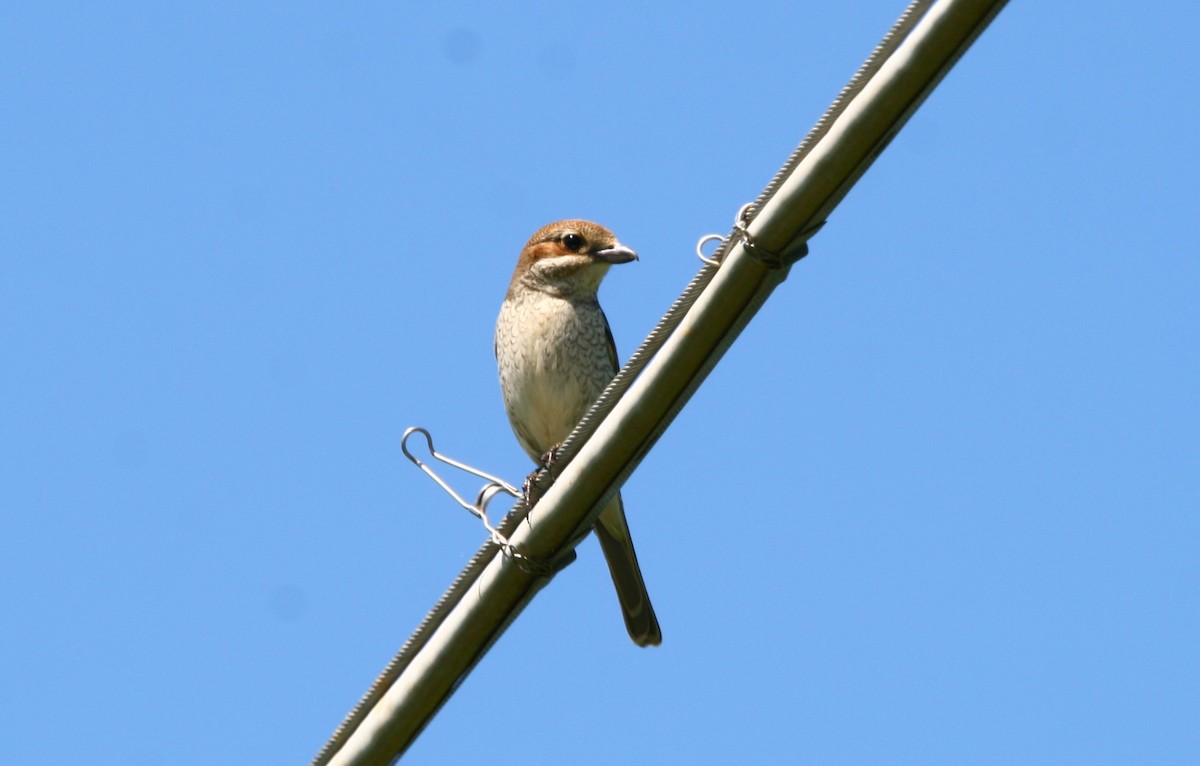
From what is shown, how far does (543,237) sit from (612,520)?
1.56 metres

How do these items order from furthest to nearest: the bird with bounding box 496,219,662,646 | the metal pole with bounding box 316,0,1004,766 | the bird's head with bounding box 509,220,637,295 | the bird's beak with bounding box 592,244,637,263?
the bird's head with bounding box 509,220,637,295 < the bird's beak with bounding box 592,244,637,263 < the bird with bounding box 496,219,662,646 < the metal pole with bounding box 316,0,1004,766

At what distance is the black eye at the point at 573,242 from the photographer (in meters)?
8.38

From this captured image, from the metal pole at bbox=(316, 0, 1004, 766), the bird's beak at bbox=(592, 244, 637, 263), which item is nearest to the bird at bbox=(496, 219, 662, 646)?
the bird's beak at bbox=(592, 244, 637, 263)

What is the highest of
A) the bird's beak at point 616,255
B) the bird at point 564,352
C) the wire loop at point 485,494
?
the bird's beak at point 616,255

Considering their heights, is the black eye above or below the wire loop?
above

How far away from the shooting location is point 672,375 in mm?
4391

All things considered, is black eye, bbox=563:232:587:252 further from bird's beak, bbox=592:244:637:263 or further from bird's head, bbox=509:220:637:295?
bird's beak, bbox=592:244:637:263

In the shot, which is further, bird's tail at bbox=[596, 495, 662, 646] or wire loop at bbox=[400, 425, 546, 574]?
bird's tail at bbox=[596, 495, 662, 646]

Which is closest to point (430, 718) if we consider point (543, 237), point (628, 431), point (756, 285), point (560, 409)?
point (628, 431)

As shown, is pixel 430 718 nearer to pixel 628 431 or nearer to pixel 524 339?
pixel 628 431

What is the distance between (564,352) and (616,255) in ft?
1.95

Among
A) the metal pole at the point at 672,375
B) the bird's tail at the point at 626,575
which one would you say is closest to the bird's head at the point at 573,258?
the bird's tail at the point at 626,575

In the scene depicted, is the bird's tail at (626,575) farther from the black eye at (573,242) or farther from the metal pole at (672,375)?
the metal pole at (672,375)

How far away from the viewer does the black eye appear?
8.38m
